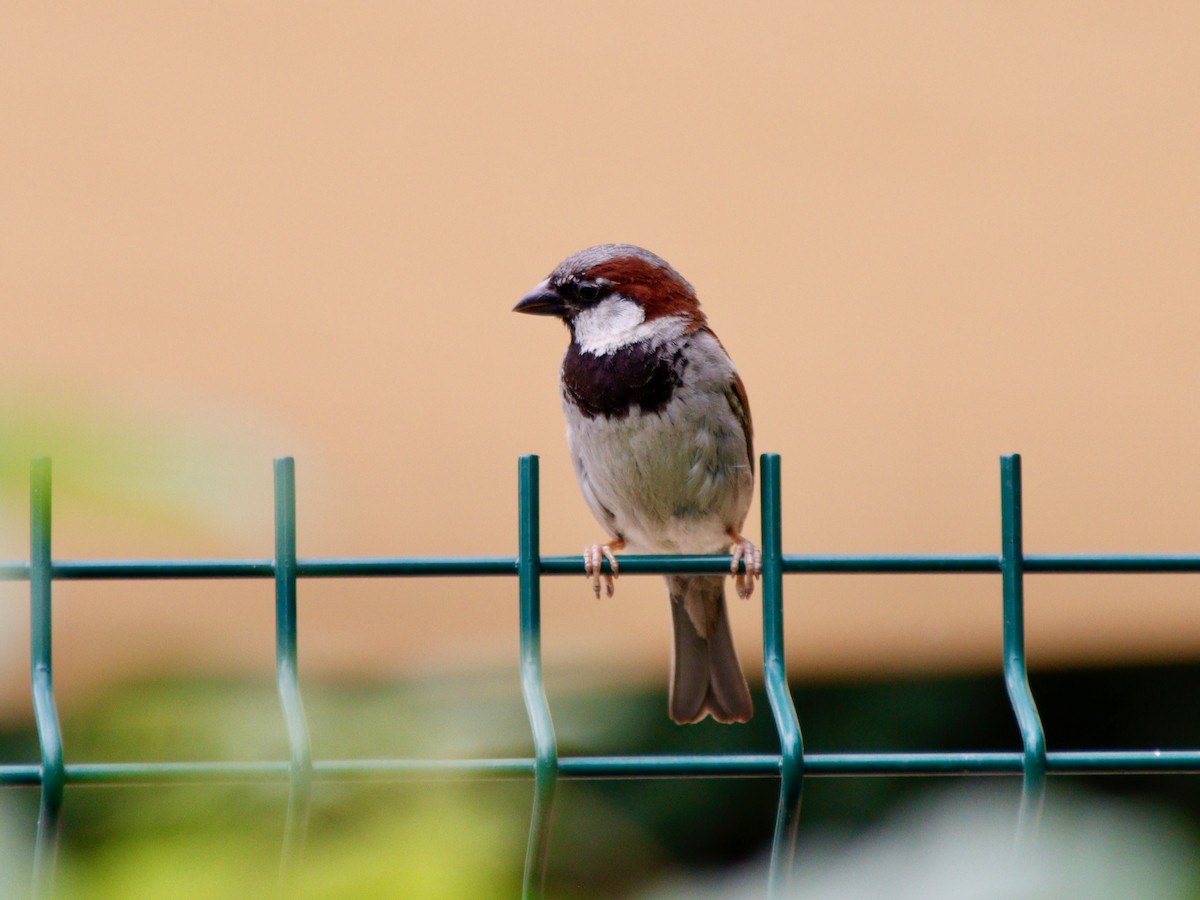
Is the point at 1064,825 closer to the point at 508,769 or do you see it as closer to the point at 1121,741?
the point at 508,769

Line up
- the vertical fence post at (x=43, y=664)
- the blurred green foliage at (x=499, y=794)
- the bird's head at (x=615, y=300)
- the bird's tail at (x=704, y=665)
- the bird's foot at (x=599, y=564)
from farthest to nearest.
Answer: the bird's head at (x=615, y=300)
the bird's tail at (x=704, y=665)
the bird's foot at (x=599, y=564)
the vertical fence post at (x=43, y=664)
the blurred green foliage at (x=499, y=794)

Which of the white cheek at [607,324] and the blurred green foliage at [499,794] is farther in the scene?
the white cheek at [607,324]

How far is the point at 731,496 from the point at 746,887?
139 centimetres

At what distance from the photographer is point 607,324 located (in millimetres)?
1865

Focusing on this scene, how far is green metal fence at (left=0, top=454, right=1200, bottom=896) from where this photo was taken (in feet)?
2.66

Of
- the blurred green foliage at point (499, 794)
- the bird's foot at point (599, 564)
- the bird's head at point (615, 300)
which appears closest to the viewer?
the blurred green foliage at point (499, 794)

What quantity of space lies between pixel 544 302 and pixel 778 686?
3.71 ft

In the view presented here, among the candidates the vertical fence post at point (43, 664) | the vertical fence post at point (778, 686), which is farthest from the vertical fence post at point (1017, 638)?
the vertical fence post at point (43, 664)

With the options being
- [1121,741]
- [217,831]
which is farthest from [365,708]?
[1121,741]

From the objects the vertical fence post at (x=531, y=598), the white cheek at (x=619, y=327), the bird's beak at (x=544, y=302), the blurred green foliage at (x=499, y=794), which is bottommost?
the blurred green foliage at (x=499, y=794)

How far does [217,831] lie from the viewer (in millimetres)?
550

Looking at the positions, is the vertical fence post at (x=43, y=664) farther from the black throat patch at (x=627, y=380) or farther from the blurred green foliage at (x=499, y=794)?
the black throat patch at (x=627, y=380)

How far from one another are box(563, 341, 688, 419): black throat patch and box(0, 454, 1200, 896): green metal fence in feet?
3.05

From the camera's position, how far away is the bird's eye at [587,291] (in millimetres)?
1895
